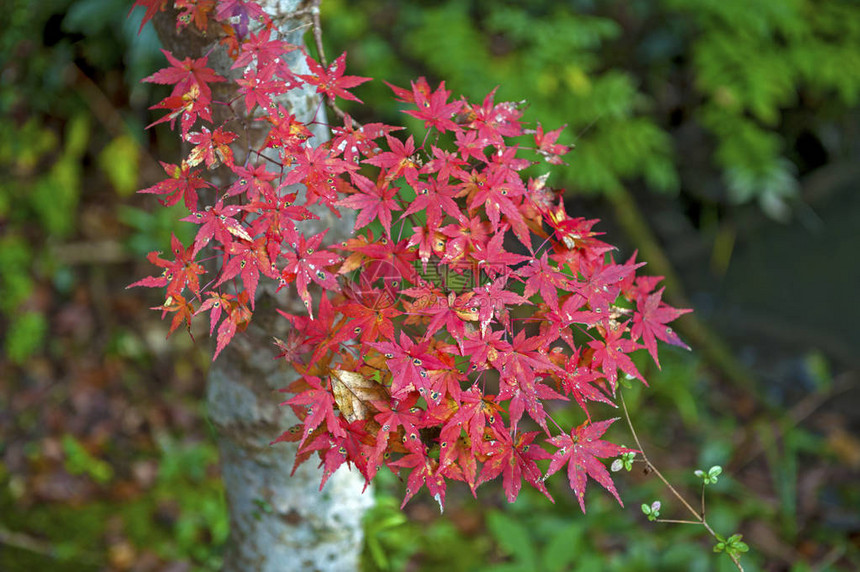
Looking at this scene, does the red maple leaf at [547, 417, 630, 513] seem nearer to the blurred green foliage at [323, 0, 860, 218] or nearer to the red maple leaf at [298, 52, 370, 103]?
the red maple leaf at [298, 52, 370, 103]

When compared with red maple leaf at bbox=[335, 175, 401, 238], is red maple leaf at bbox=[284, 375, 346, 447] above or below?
below

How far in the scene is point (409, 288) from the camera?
0.90 meters

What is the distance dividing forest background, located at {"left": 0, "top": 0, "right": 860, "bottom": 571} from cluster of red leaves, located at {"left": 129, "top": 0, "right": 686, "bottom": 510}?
114 cm

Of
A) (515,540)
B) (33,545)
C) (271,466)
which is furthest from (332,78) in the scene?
(33,545)

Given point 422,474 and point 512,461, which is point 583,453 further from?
point 422,474

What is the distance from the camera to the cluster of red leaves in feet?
2.80

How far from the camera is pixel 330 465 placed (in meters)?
0.89

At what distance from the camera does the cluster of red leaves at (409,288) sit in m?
0.85

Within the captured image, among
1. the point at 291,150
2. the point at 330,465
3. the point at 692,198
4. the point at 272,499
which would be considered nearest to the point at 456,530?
the point at 272,499

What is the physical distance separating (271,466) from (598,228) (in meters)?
2.02

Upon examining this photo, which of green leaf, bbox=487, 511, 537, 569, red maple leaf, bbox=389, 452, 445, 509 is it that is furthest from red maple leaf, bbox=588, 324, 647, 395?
green leaf, bbox=487, 511, 537, 569

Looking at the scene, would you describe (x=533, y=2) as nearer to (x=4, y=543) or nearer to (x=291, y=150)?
(x=291, y=150)

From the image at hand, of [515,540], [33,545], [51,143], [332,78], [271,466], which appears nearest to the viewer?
[332,78]

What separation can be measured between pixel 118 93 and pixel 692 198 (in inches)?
102
